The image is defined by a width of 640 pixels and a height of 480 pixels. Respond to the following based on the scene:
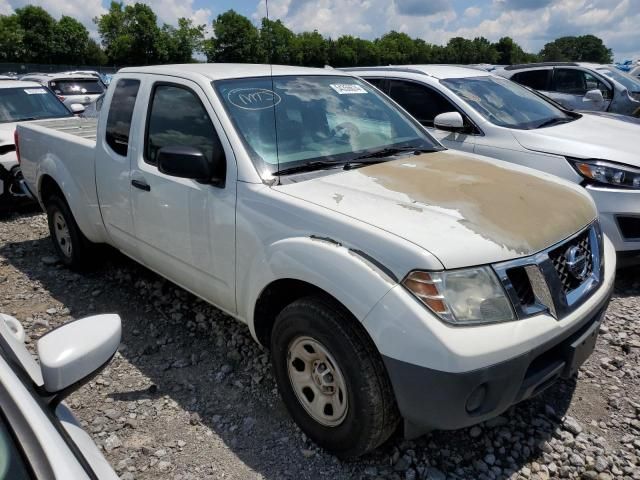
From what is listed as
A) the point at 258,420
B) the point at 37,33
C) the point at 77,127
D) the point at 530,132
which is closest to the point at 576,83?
the point at 530,132

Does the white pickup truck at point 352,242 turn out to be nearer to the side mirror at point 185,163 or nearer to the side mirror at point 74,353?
the side mirror at point 185,163

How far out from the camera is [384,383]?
2.23 m

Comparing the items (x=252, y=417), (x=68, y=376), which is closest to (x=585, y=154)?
(x=252, y=417)

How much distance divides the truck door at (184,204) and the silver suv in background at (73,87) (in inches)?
490

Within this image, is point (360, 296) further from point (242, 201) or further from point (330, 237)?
point (242, 201)

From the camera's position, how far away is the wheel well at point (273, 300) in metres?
2.61

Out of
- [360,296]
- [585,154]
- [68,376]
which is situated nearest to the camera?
[68,376]

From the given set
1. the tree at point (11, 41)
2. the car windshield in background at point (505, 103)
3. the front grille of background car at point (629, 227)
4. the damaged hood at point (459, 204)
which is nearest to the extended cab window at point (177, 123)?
the damaged hood at point (459, 204)

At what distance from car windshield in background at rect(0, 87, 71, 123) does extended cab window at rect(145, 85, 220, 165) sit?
5.44m

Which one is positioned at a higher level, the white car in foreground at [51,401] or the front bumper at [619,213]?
the white car in foreground at [51,401]

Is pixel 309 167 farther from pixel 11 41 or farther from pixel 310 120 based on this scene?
pixel 11 41

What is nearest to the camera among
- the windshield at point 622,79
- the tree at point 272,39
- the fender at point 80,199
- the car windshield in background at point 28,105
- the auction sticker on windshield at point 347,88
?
the auction sticker on windshield at point 347,88

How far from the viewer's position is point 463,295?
2094 mm

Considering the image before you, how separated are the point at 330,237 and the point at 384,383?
0.67 m
